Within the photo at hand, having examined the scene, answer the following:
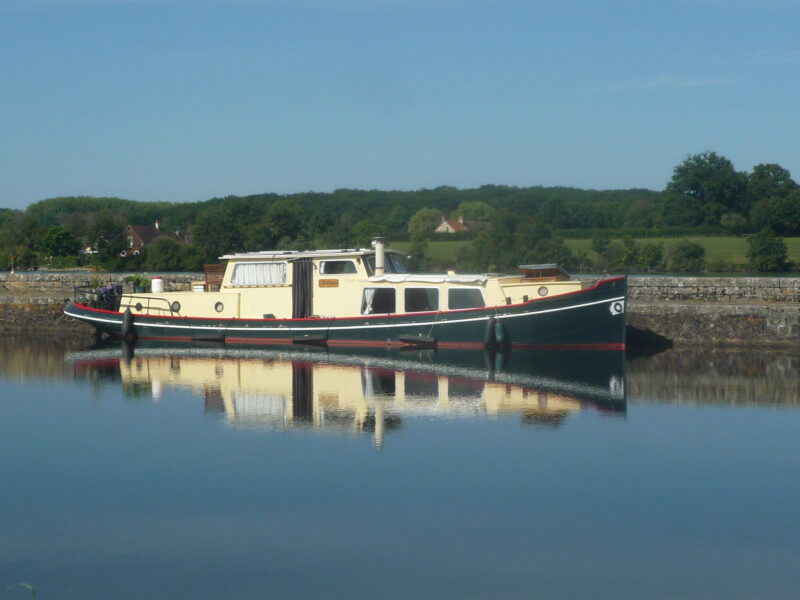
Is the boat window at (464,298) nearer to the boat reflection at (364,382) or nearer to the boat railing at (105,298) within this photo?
the boat reflection at (364,382)

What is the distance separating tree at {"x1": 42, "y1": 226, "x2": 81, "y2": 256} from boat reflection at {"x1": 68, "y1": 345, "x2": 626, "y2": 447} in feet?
95.3

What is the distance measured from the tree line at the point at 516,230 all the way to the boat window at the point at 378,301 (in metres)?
15.3

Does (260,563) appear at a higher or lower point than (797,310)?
lower

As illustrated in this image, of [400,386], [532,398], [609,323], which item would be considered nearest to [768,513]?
[532,398]

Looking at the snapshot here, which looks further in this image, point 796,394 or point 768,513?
point 796,394

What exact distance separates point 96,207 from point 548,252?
273ft

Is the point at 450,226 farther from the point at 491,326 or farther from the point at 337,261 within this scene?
the point at 491,326

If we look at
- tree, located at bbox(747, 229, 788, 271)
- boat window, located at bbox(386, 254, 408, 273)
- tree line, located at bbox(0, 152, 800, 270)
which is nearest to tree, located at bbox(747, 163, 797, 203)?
tree line, located at bbox(0, 152, 800, 270)

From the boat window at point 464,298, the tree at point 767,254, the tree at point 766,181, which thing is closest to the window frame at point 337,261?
the boat window at point 464,298

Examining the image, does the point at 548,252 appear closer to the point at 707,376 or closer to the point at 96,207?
the point at 707,376

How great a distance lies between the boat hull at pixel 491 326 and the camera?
1948 centimetres

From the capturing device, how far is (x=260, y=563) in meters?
8.23

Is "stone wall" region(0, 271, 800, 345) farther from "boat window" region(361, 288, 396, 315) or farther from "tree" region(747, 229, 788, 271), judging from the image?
"tree" region(747, 229, 788, 271)

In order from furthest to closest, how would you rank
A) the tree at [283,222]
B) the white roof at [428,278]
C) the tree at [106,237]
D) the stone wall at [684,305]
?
the tree at [106,237] < the tree at [283,222] < the stone wall at [684,305] < the white roof at [428,278]
